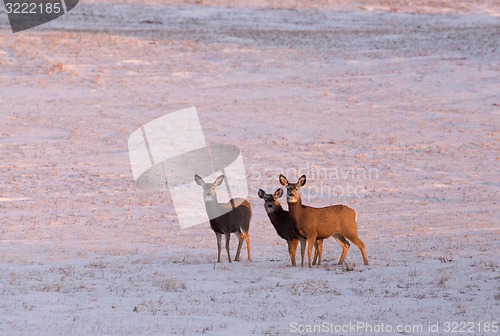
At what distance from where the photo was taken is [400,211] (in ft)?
76.8

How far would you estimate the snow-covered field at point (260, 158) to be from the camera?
12.2 meters

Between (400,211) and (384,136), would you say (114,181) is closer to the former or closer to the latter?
(400,211)

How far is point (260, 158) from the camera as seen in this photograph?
2959 cm

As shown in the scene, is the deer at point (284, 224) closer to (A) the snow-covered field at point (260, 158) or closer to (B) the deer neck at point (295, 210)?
(B) the deer neck at point (295, 210)

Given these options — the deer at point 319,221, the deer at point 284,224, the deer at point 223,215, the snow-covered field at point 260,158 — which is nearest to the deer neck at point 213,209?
the deer at point 223,215

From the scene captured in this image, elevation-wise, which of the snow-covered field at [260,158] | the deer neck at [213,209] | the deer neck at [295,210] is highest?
the deer neck at [295,210]

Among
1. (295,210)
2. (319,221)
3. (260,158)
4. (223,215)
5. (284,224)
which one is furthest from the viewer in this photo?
(260,158)

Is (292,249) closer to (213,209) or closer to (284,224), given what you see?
(284,224)

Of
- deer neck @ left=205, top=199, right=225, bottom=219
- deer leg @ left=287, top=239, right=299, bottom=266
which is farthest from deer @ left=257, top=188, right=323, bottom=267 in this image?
deer neck @ left=205, top=199, right=225, bottom=219

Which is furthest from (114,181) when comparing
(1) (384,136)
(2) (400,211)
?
(1) (384,136)

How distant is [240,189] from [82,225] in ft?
18.1

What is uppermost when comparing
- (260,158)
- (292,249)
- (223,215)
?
(223,215)

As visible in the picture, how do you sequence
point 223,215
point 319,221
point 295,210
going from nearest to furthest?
point 319,221
point 295,210
point 223,215

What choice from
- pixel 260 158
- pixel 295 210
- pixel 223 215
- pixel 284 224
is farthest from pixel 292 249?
pixel 260 158
